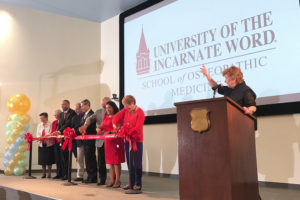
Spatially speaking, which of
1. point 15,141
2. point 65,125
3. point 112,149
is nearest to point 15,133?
point 15,141

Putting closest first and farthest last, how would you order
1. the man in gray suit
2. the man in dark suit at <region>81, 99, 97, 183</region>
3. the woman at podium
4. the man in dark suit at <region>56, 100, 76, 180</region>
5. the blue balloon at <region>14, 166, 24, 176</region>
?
the woman at podium < the man in gray suit < the man in dark suit at <region>81, 99, 97, 183</region> < the man in dark suit at <region>56, 100, 76, 180</region> < the blue balloon at <region>14, 166, 24, 176</region>

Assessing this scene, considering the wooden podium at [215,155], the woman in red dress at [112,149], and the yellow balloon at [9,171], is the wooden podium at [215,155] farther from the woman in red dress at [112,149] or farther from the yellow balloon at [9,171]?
the yellow balloon at [9,171]

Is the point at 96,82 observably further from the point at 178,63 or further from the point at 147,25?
the point at 178,63

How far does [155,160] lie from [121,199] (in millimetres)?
2901

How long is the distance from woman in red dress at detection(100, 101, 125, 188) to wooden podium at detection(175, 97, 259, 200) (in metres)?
2.00

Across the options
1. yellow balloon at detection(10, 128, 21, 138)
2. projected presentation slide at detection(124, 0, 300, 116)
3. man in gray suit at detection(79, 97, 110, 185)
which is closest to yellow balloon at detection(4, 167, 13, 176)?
yellow balloon at detection(10, 128, 21, 138)

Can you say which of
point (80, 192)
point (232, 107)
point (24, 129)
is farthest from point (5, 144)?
point (232, 107)

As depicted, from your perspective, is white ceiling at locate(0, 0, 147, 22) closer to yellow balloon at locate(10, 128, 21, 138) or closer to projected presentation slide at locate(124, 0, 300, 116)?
projected presentation slide at locate(124, 0, 300, 116)

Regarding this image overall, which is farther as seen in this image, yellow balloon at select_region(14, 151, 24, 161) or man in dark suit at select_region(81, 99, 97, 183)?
yellow balloon at select_region(14, 151, 24, 161)

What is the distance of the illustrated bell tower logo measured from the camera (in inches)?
241

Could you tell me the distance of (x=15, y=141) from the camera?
583 cm

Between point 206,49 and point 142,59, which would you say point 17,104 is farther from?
point 206,49

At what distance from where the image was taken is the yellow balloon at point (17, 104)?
19.7ft

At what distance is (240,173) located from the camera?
2.02 m
